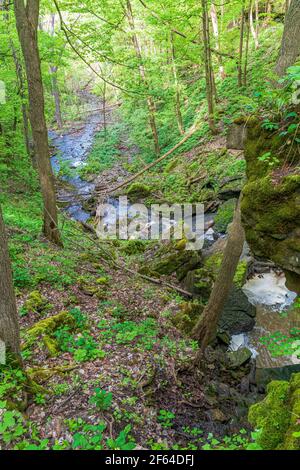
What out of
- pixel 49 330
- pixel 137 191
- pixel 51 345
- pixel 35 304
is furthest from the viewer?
pixel 137 191

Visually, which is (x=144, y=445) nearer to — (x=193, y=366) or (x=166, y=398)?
(x=166, y=398)

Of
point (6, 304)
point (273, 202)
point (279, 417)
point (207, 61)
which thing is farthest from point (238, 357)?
point (207, 61)

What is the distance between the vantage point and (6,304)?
3.51 meters

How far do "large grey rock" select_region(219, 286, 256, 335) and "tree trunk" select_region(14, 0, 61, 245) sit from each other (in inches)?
195

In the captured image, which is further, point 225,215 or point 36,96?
point 225,215

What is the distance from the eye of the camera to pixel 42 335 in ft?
17.1

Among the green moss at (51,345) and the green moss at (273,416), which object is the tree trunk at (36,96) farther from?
the green moss at (273,416)

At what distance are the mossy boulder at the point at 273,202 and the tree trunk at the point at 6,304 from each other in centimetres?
283

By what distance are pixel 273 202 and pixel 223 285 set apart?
2.91 m

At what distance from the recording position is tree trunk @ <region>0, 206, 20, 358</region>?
3.43m

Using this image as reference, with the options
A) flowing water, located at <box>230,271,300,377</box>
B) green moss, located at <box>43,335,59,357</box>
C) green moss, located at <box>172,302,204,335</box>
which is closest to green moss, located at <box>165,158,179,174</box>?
flowing water, located at <box>230,271,300,377</box>

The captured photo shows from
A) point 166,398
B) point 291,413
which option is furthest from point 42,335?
point 291,413

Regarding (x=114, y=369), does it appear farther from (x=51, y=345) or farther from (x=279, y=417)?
(x=279, y=417)
